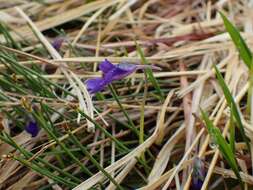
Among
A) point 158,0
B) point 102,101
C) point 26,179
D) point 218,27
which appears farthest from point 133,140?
point 158,0

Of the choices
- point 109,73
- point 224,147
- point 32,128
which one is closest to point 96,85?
point 109,73

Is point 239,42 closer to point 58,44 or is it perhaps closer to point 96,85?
point 96,85

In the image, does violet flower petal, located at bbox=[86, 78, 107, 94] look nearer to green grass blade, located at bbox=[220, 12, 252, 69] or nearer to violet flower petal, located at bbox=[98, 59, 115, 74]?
violet flower petal, located at bbox=[98, 59, 115, 74]

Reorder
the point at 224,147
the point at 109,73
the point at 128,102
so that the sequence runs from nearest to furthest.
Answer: the point at 224,147
the point at 109,73
the point at 128,102

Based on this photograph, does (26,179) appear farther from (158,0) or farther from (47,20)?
(158,0)

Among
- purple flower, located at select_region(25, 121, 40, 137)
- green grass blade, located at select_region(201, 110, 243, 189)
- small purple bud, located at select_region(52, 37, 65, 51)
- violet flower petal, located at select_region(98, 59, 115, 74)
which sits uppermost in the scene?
small purple bud, located at select_region(52, 37, 65, 51)

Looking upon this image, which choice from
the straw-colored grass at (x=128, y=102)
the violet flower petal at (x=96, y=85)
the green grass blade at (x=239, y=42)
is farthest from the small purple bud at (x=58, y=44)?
the green grass blade at (x=239, y=42)

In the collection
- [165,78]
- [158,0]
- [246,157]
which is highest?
[158,0]

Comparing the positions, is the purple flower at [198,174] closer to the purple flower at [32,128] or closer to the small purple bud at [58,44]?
the purple flower at [32,128]

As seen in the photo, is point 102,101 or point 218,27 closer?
point 102,101

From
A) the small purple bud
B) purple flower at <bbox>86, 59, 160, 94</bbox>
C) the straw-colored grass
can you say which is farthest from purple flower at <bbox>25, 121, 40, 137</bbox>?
the small purple bud

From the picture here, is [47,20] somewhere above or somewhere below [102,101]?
above
